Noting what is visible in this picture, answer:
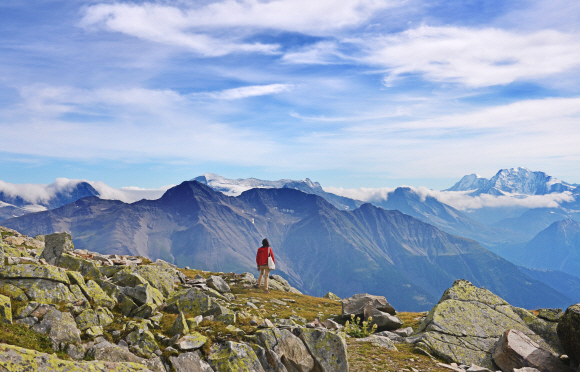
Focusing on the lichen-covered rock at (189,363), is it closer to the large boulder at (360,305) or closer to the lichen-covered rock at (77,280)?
the lichen-covered rock at (77,280)

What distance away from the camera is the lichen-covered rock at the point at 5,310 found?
11523 millimetres

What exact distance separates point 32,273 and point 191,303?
25.7 ft

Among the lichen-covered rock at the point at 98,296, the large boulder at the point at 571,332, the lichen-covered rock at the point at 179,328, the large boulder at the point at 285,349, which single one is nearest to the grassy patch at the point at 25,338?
the lichen-covered rock at the point at 98,296

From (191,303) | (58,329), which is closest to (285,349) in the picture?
(191,303)

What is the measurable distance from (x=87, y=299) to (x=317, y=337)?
438 inches

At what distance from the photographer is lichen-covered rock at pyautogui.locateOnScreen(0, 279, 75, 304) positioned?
13.6 meters

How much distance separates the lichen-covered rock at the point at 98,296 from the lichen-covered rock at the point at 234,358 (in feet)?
19.8

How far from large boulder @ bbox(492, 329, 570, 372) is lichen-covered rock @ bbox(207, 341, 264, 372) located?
15.4m

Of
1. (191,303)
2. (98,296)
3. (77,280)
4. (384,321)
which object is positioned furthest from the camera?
(384,321)

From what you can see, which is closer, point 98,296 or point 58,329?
point 58,329

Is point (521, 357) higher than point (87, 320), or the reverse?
point (87, 320)

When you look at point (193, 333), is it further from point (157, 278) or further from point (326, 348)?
point (157, 278)

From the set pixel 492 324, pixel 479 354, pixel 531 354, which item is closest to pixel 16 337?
pixel 479 354

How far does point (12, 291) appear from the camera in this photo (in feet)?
43.4
